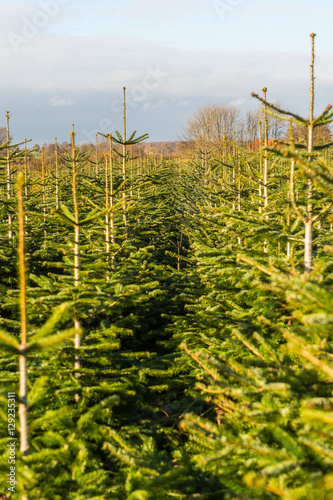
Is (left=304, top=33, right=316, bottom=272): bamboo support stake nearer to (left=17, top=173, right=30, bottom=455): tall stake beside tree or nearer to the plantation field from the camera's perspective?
the plantation field

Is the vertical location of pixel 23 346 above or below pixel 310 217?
below

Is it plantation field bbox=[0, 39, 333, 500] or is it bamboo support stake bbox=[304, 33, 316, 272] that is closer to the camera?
plantation field bbox=[0, 39, 333, 500]

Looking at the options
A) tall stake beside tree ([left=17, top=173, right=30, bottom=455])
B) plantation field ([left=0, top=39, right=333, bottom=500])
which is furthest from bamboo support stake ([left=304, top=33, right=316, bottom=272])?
tall stake beside tree ([left=17, top=173, right=30, bottom=455])

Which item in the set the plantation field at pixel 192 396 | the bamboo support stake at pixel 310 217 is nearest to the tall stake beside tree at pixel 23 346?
the plantation field at pixel 192 396

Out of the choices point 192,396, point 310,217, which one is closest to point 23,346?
point 192,396

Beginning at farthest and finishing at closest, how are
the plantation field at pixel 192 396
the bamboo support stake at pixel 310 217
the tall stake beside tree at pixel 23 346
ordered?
the bamboo support stake at pixel 310 217
the tall stake beside tree at pixel 23 346
the plantation field at pixel 192 396

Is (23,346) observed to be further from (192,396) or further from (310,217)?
(310,217)

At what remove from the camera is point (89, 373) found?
336 cm

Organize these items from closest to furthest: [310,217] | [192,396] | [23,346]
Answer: [23,346], [310,217], [192,396]

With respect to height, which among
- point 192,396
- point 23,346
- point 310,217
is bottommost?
point 192,396

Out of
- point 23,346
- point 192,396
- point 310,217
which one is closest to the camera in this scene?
point 23,346

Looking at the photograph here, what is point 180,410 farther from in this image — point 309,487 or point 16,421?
point 309,487

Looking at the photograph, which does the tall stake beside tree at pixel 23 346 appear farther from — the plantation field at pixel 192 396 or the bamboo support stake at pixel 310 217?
the bamboo support stake at pixel 310 217

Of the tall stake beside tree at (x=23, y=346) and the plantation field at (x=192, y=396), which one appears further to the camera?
the tall stake beside tree at (x=23, y=346)
